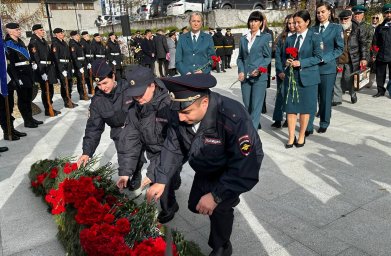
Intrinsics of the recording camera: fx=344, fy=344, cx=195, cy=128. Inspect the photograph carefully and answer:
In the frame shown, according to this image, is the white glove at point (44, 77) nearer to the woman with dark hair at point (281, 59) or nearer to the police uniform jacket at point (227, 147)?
the woman with dark hair at point (281, 59)

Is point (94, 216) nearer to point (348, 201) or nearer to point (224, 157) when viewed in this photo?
point (224, 157)

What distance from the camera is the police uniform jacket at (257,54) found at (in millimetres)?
5109

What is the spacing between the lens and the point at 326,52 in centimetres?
527

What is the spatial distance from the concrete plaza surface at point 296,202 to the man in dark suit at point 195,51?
160 centimetres

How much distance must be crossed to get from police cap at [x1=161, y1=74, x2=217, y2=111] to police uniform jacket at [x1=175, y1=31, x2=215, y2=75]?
3.42m

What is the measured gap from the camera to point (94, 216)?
8.23ft

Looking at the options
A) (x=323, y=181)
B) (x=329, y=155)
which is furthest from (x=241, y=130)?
(x=329, y=155)

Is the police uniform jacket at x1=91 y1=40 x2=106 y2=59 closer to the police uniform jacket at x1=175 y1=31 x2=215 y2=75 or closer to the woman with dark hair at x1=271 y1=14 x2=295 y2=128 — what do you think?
the police uniform jacket at x1=175 y1=31 x2=215 y2=75

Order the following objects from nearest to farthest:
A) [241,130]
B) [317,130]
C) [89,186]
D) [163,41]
Answer: [241,130]
[89,186]
[317,130]
[163,41]

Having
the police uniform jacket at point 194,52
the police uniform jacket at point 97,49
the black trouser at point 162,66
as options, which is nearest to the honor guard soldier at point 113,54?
the police uniform jacket at point 97,49

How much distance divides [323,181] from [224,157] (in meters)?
2.17

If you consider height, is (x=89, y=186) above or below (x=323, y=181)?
above

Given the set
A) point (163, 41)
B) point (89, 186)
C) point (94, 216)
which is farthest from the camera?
point (163, 41)

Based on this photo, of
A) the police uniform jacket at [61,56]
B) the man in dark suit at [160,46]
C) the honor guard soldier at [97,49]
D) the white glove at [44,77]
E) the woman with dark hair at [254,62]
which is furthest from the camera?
the man in dark suit at [160,46]
